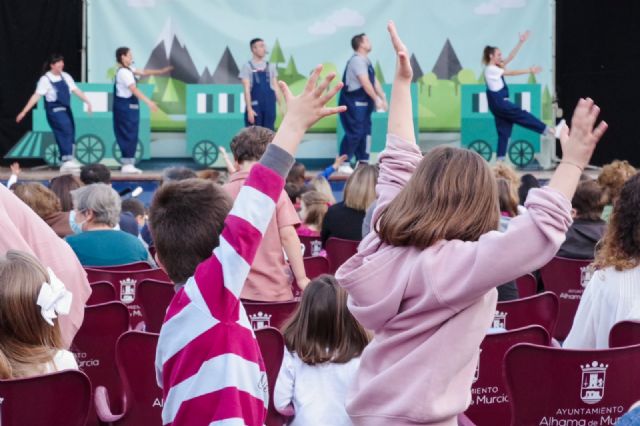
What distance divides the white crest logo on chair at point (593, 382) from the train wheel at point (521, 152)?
10869mm

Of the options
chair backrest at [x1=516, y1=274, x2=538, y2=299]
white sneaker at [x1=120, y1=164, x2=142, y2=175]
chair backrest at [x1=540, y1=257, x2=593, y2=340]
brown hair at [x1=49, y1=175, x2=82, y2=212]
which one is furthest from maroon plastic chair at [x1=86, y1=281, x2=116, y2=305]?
white sneaker at [x1=120, y1=164, x2=142, y2=175]

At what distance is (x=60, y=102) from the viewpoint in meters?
12.2

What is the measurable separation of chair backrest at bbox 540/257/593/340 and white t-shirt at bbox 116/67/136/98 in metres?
8.09

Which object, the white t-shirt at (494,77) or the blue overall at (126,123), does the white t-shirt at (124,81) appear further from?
the white t-shirt at (494,77)

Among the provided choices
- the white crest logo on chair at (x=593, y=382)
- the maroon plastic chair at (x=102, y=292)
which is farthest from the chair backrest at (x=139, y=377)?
the white crest logo on chair at (x=593, y=382)

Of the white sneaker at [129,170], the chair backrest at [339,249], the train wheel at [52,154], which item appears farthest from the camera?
the train wheel at [52,154]

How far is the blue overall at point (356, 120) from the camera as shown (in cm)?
1251

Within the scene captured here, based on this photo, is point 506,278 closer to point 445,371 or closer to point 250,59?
point 445,371

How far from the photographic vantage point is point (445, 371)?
6.82ft

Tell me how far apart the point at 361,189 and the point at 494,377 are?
2398 mm

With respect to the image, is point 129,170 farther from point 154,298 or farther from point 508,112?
point 154,298

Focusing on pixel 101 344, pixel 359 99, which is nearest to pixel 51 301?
pixel 101 344

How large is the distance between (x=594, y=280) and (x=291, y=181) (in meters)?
3.97

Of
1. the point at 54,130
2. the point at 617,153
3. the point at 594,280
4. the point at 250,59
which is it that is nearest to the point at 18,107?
the point at 54,130
